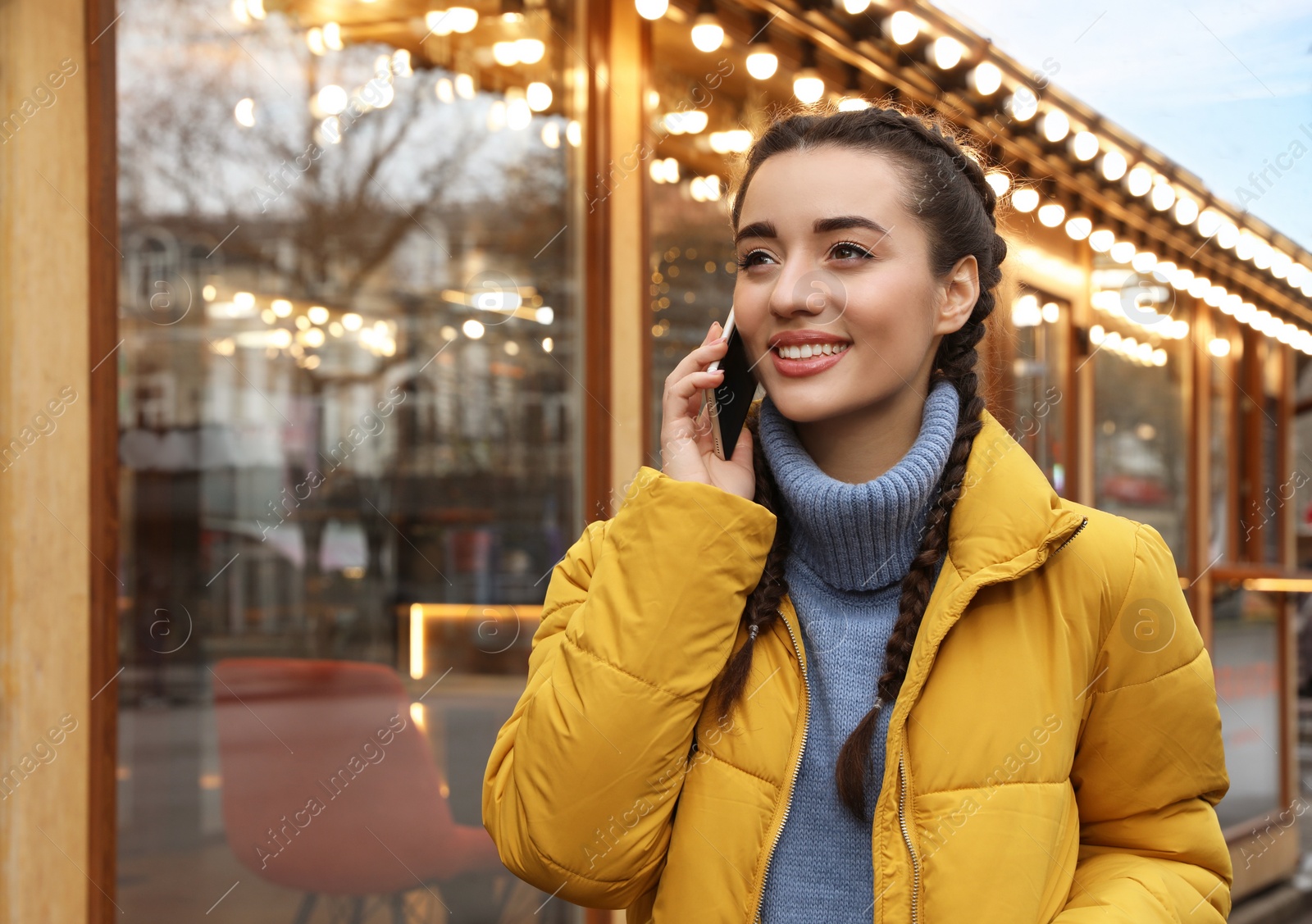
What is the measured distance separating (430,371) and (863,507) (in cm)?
690

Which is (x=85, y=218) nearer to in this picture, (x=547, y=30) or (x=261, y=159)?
(x=547, y=30)

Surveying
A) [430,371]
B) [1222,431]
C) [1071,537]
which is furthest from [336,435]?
[1071,537]

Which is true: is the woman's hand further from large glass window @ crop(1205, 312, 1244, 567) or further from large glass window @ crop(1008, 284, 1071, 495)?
large glass window @ crop(1205, 312, 1244, 567)

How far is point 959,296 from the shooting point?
1497mm

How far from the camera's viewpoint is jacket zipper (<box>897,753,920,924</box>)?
1.21 m

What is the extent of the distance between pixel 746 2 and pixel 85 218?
240 centimetres

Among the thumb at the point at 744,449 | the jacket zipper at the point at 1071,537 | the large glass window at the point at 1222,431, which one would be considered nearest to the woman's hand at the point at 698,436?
the thumb at the point at 744,449

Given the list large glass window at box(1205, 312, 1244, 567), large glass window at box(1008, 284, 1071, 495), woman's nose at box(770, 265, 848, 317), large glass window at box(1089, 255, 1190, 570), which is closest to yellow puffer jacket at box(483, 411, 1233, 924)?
woman's nose at box(770, 265, 848, 317)

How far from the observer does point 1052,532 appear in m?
1.31

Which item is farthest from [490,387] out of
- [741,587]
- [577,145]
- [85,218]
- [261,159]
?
[741,587]

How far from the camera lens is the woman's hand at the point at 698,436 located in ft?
4.55

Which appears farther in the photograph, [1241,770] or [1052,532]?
[1241,770]

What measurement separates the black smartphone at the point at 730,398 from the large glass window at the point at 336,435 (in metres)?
1.77

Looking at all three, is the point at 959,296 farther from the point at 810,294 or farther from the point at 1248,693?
the point at 1248,693
